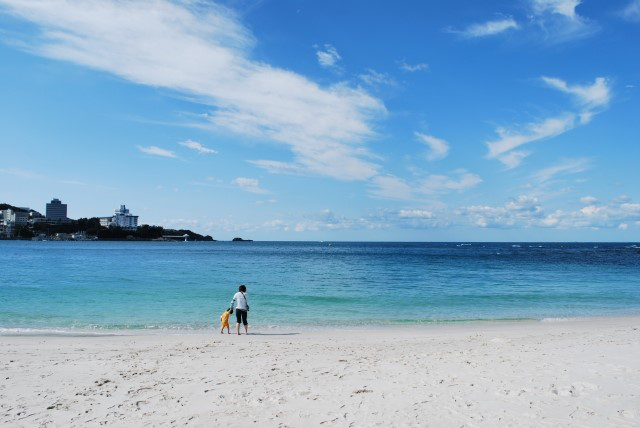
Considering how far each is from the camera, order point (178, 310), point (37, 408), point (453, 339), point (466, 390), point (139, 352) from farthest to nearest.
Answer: point (178, 310), point (453, 339), point (139, 352), point (466, 390), point (37, 408)

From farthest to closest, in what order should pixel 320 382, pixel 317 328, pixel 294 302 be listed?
pixel 294 302 → pixel 317 328 → pixel 320 382

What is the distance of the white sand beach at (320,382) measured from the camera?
6680mm

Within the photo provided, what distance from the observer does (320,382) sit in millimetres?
8539

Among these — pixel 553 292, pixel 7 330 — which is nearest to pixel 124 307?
pixel 7 330

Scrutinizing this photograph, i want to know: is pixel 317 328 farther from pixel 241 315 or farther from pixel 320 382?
pixel 320 382

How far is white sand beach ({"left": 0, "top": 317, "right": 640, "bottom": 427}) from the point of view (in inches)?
263

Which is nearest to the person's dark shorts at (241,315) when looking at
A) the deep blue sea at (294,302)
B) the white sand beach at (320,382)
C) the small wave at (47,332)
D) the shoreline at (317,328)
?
the shoreline at (317,328)

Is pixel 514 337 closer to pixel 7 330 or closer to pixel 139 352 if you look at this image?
pixel 139 352

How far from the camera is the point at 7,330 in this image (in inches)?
605

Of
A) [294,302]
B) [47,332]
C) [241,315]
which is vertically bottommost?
[294,302]

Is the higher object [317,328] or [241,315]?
[241,315]

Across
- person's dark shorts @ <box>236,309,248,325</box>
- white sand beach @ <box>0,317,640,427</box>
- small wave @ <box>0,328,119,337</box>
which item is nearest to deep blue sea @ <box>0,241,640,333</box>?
small wave @ <box>0,328,119,337</box>

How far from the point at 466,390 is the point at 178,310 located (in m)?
16.3

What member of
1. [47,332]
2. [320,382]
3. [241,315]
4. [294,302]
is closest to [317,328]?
[241,315]
